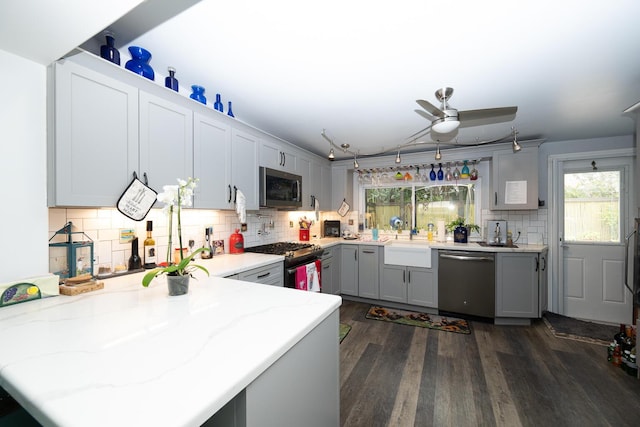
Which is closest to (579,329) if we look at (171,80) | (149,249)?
(149,249)

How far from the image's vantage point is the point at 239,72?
1.91 m

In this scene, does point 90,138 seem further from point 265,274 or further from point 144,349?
point 265,274

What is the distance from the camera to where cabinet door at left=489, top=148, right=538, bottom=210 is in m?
3.32

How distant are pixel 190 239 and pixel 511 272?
11.5 feet

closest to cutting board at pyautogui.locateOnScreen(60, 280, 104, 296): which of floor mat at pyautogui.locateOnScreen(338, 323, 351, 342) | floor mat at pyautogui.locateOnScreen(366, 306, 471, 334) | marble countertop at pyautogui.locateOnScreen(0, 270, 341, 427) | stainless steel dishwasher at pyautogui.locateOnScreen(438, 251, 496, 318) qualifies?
marble countertop at pyautogui.locateOnScreen(0, 270, 341, 427)

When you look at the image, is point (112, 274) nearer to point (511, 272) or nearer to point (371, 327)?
point (371, 327)

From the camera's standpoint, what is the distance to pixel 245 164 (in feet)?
8.67

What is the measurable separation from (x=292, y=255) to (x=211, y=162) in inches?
45.0

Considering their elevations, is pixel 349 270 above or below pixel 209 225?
below

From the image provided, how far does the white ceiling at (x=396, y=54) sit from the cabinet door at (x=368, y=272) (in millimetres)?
1938

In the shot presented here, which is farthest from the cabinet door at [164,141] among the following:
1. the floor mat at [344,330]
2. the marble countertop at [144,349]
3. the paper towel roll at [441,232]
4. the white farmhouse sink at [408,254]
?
the paper towel roll at [441,232]

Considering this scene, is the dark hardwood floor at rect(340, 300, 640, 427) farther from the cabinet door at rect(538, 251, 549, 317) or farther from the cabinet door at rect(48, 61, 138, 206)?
the cabinet door at rect(48, 61, 138, 206)

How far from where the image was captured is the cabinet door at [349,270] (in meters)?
3.92

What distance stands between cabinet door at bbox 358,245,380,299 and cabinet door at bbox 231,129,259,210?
5.96 feet
